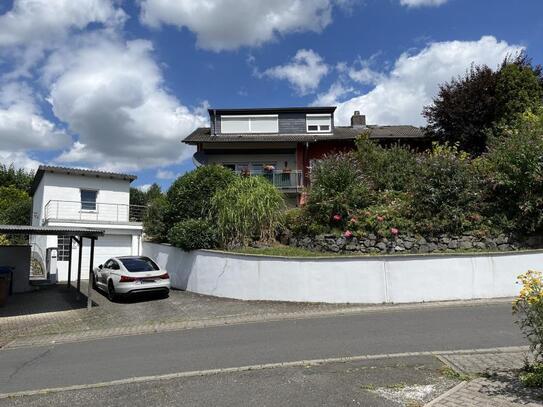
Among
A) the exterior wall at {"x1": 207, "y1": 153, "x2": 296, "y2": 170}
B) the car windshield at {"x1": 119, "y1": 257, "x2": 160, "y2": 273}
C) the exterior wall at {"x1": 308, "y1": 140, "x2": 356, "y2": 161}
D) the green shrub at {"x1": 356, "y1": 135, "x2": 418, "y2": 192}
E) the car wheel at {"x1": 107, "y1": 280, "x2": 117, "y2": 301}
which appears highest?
the exterior wall at {"x1": 308, "y1": 140, "x2": 356, "y2": 161}

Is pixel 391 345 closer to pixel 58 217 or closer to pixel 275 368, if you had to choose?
pixel 275 368

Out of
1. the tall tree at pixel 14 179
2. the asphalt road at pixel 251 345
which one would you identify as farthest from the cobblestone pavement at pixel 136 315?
the tall tree at pixel 14 179

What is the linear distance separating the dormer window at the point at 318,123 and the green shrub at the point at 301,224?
13327mm

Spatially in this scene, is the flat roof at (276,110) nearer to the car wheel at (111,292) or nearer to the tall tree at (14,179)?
the car wheel at (111,292)

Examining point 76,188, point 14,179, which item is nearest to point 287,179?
point 76,188

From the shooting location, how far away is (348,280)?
13.0 metres

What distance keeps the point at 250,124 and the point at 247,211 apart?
14324 mm

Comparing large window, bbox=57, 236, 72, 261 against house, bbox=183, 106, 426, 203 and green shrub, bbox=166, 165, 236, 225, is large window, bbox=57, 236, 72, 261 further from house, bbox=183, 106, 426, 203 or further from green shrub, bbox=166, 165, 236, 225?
green shrub, bbox=166, 165, 236, 225

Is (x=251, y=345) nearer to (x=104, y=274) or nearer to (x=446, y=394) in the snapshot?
(x=446, y=394)

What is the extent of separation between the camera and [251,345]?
8430 millimetres

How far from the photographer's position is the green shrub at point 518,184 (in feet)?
46.3

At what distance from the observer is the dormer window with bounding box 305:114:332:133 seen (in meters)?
29.9

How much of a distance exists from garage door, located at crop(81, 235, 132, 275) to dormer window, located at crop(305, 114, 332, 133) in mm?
13531

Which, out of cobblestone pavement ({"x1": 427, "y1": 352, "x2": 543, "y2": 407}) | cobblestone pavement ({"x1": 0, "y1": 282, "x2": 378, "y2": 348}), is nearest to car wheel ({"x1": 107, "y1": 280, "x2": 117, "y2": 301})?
cobblestone pavement ({"x1": 0, "y1": 282, "x2": 378, "y2": 348})
